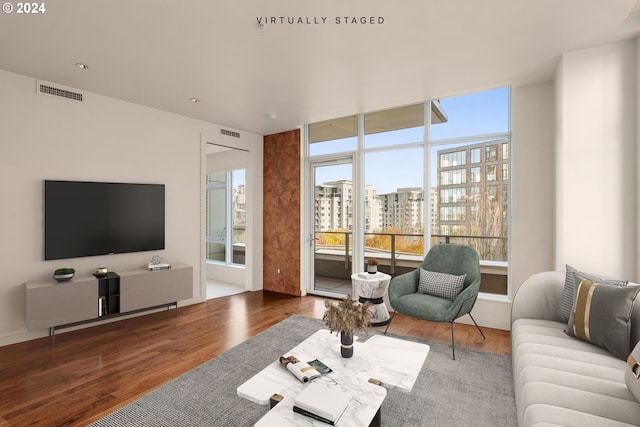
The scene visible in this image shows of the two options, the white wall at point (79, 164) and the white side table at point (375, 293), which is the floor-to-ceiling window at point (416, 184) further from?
the white wall at point (79, 164)

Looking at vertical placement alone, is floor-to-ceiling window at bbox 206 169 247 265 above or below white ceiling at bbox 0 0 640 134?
below

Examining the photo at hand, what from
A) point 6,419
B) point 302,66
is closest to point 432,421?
point 6,419

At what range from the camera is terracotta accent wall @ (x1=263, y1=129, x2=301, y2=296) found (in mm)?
5488

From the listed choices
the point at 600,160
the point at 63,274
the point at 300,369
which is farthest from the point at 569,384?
the point at 63,274

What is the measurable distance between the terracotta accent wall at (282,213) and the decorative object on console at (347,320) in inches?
132

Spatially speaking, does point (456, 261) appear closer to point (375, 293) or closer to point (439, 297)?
point (439, 297)

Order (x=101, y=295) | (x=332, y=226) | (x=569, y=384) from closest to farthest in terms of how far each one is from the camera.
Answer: (x=569, y=384)
(x=101, y=295)
(x=332, y=226)

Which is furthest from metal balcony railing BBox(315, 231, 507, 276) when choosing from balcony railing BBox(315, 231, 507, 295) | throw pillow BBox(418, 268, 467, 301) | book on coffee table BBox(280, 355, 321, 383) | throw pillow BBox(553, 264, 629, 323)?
book on coffee table BBox(280, 355, 321, 383)

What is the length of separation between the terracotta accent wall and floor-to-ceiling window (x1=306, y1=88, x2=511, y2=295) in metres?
0.30

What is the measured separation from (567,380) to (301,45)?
292cm

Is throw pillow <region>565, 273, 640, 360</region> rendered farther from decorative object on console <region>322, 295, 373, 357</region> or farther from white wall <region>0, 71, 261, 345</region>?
white wall <region>0, 71, 261, 345</region>

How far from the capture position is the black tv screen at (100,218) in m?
3.58

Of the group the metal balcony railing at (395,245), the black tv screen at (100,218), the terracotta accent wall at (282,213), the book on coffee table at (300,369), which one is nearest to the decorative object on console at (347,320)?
the book on coffee table at (300,369)

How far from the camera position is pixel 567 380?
5.66ft
